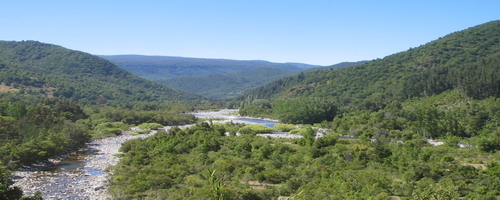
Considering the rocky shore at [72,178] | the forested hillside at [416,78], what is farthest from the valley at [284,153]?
the forested hillside at [416,78]

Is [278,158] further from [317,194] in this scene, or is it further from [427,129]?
[427,129]

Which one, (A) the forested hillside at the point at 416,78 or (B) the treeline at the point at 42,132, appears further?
(A) the forested hillside at the point at 416,78

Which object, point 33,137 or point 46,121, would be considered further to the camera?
point 46,121

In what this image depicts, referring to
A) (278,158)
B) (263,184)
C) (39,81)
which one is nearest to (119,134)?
(278,158)

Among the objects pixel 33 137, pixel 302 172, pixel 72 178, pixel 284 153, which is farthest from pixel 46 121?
pixel 302 172

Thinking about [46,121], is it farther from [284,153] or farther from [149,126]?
[284,153]

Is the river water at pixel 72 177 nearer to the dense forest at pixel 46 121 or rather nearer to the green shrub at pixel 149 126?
the dense forest at pixel 46 121

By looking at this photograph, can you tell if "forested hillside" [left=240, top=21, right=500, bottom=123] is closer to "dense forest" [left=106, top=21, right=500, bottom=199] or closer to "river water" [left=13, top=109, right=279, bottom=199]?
"dense forest" [left=106, top=21, right=500, bottom=199]
